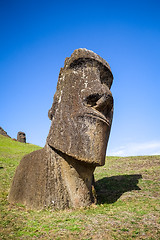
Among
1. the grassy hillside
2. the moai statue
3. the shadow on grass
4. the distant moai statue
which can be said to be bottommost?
the grassy hillside

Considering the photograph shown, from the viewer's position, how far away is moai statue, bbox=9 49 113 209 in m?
6.20

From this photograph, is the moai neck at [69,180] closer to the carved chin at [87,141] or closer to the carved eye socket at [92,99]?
the carved chin at [87,141]

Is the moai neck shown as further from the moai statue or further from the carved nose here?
the carved nose

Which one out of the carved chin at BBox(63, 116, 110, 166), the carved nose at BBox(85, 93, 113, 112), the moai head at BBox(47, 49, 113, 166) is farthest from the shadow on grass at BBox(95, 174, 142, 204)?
the carved nose at BBox(85, 93, 113, 112)

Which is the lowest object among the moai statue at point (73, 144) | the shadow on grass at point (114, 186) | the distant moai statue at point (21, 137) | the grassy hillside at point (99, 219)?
the grassy hillside at point (99, 219)

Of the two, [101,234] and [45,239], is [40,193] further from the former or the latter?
[101,234]

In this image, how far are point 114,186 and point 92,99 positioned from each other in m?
4.65

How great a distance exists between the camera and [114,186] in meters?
9.31

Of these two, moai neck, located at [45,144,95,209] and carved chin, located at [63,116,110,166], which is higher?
carved chin, located at [63,116,110,166]

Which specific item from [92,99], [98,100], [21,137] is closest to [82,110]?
[92,99]

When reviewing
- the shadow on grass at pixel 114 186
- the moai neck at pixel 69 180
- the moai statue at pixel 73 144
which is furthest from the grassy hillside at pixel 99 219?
the moai statue at pixel 73 144

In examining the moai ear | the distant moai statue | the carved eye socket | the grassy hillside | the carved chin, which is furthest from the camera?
the distant moai statue

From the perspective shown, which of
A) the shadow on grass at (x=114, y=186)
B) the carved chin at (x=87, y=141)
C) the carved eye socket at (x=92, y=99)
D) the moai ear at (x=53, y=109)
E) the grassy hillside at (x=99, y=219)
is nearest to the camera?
the grassy hillside at (x=99, y=219)

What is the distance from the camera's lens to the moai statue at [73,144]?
6199mm
